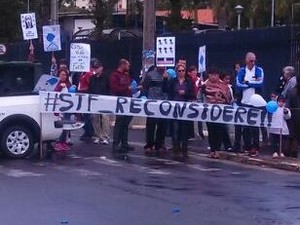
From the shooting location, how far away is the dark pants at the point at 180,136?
18484 mm

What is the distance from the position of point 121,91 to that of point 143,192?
5.89 m

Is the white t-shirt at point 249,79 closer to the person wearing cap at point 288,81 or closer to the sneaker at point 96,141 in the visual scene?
the person wearing cap at point 288,81

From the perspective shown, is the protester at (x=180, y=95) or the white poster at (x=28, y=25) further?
the white poster at (x=28, y=25)

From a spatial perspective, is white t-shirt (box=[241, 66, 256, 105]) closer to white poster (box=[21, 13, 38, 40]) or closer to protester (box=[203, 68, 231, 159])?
protester (box=[203, 68, 231, 159])

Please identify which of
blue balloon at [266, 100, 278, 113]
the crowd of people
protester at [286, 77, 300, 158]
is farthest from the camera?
the crowd of people

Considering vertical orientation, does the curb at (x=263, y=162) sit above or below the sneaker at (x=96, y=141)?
below

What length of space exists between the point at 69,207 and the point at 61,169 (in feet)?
13.7

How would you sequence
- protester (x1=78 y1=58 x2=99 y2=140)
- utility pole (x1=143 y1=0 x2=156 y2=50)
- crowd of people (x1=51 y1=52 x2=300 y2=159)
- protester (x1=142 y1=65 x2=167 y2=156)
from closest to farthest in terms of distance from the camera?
crowd of people (x1=51 y1=52 x2=300 y2=159)
protester (x1=142 y1=65 x2=167 y2=156)
protester (x1=78 y1=58 x2=99 y2=140)
utility pole (x1=143 y1=0 x2=156 y2=50)

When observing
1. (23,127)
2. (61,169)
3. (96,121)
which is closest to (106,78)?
(96,121)

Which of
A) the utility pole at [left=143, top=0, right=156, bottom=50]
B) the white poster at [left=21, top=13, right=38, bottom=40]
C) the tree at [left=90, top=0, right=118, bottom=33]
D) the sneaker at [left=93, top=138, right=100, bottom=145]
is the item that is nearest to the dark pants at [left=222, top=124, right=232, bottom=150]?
the sneaker at [left=93, top=138, right=100, bottom=145]

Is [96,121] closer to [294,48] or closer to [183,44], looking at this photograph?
[294,48]

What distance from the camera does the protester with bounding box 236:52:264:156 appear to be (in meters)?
18.2

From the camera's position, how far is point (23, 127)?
683 inches

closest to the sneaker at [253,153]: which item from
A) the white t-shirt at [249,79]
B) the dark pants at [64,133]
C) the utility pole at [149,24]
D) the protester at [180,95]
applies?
the white t-shirt at [249,79]
